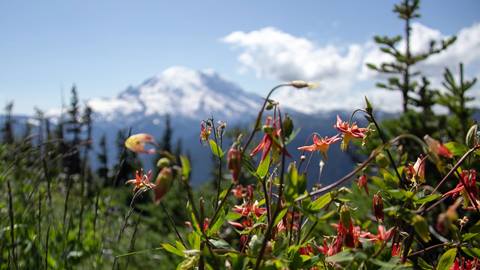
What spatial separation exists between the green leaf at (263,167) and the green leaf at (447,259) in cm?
43

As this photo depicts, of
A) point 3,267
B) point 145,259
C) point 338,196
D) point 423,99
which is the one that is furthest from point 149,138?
point 423,99

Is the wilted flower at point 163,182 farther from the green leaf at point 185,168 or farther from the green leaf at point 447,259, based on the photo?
the green leaf at point 447,259

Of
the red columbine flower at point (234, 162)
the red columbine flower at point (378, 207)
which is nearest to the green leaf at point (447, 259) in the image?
the red columbine flower at point (378, 207)

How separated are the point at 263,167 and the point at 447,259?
1.47ft

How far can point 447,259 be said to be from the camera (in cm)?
96

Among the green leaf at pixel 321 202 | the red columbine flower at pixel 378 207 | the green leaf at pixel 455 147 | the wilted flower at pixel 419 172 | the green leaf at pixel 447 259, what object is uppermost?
the green leaf at pixel 455 147

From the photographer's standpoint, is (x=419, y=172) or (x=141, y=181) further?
(x=141, y=181)

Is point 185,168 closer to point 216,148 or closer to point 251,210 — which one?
point 216,148

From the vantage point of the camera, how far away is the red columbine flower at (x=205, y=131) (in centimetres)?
116

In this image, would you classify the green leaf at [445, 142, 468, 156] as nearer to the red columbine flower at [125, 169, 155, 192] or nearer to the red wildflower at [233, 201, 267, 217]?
the red wildflower at [233, 201, 267, 217]

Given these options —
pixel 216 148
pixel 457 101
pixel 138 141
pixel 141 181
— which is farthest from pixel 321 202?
pixel 457 101

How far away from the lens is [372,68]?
8.98 meters

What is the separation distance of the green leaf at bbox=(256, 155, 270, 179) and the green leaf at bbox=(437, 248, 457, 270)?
0.43m

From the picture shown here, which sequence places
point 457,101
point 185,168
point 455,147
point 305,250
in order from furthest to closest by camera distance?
1. point 457,101
2. point 305,250
3. point 455,147
4. point 185,168
